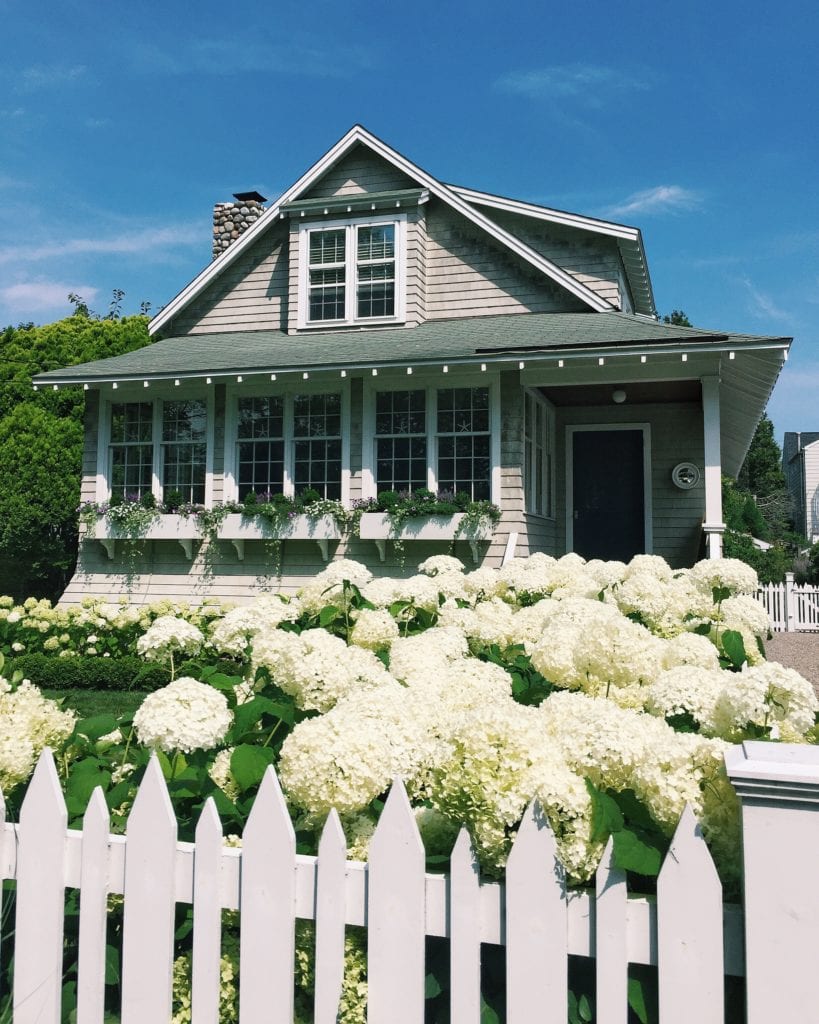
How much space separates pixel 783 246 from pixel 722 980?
33924mm

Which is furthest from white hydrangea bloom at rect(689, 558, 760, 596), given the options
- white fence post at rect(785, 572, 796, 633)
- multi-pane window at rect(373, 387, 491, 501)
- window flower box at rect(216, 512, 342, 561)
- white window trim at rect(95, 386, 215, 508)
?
white fence post at rect(785, 572, 796, 633)

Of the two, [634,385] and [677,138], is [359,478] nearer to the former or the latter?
[634,385]

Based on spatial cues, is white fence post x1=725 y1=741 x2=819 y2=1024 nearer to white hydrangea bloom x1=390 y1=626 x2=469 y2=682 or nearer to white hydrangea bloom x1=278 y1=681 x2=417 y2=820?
white hydrangea bloom x1=278 y1=681 x2=417 y2=820

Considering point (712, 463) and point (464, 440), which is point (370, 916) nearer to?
point (712, 463)

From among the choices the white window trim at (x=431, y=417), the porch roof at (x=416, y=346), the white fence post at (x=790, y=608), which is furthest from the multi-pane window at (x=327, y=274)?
the white fence post at (x=790, y=608)

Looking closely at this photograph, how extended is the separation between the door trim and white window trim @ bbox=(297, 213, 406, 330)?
337 cm

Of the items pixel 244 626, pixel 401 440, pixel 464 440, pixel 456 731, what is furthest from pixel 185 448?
pixel 456 731

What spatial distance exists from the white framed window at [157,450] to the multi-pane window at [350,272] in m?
2.55

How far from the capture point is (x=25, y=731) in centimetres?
209

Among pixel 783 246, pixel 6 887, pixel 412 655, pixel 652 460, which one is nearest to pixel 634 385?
pixel 652 460

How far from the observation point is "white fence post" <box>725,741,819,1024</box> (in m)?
1.37

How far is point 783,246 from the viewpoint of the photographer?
30703 mm

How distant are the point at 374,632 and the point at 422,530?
8.12 m

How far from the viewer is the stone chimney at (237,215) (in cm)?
1605
